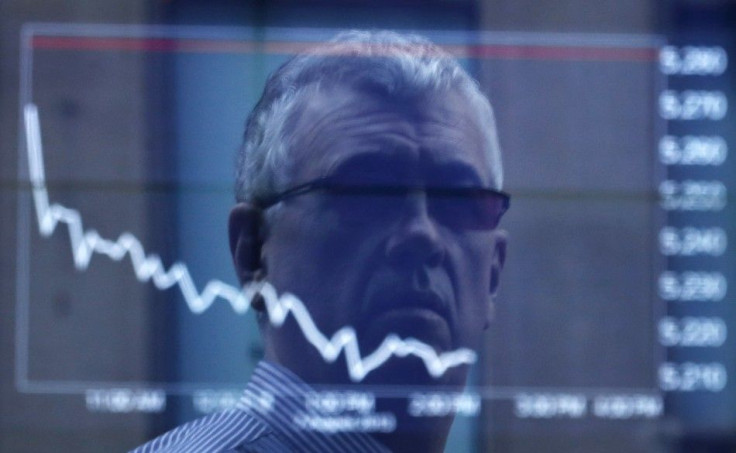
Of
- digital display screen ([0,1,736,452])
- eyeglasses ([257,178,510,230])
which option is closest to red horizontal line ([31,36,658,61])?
digital display screen ([0,1,736,452])

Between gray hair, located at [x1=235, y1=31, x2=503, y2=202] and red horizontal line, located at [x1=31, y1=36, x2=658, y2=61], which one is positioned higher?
red horizontal line, located at [x1=31, y1=36, x2=658, y2=61]

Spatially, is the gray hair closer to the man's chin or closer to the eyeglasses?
the eyeglasses

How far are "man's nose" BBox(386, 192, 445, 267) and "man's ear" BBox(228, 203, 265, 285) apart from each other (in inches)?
9.7

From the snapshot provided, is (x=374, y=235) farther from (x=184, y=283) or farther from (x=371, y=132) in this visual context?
(x=184, y=283)

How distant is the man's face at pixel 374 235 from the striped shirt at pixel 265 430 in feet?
0.15

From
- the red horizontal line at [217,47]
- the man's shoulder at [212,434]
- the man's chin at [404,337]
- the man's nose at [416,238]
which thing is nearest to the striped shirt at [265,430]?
the man's shoulder at [212,434]

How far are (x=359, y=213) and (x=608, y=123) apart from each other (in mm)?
518

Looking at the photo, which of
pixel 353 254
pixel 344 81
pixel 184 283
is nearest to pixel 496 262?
pixel 353 254

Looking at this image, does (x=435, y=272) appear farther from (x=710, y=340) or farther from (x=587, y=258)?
(x=710, y=340)

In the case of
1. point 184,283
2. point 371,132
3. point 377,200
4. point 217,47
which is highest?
point 217,47

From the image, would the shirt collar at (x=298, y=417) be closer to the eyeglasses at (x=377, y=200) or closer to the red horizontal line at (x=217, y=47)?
the eyeglasses at (x=377, y=200)

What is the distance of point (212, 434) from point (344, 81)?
712 mm

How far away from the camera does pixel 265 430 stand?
6.06ft

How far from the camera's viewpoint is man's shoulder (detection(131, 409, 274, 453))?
6.07 ft
